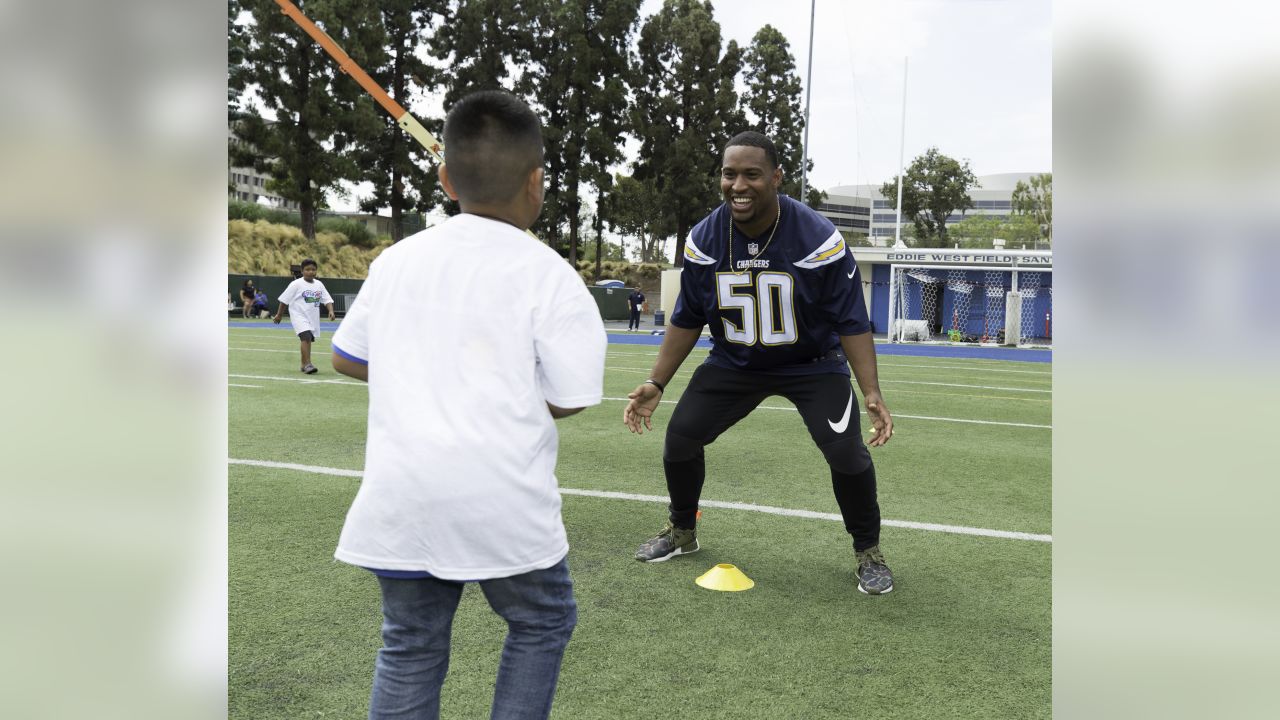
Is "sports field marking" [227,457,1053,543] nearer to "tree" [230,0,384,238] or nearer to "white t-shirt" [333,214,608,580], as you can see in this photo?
"white t-shirt" [333,214,608,580]

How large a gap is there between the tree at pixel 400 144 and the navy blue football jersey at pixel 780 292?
41.1 metres

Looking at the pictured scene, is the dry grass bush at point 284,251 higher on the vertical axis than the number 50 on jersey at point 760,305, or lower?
higher

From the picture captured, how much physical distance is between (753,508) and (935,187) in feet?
201

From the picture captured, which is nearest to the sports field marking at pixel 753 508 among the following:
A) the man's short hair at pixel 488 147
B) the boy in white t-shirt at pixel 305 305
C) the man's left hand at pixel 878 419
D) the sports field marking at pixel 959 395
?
the man's left hand at pixel 878 419

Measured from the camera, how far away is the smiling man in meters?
4.30

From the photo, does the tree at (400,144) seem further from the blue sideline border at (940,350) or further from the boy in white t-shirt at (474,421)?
the boy in white t-shirt at (474,421)

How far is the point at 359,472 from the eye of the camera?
6.65 m

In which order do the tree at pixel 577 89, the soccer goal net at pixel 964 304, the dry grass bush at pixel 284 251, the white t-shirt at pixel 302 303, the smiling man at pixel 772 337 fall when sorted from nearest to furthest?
the smiling man at pixel 772 337
the white t-shirt at pixel 302 303
the soccer goal net at pixel 964 304
the dry grass bush at pixel 284 251
the tree at pixel 577 89

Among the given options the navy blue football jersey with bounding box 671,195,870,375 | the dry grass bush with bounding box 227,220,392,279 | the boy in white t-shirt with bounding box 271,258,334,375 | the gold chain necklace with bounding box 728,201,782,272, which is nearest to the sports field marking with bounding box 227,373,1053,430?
the boy in white t-shirt with bounding box 271,258,334,375

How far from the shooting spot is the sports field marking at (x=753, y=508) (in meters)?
5.26

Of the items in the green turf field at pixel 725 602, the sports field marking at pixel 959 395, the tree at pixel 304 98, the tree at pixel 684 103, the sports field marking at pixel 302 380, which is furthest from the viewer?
the tree at pixel 684 103

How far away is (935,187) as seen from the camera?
206 ft
